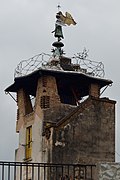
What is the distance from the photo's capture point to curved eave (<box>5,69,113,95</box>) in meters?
35.9

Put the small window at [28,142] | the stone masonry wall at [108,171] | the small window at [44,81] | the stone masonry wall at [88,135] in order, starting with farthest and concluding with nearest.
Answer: the small window at [28,142] < the small window at [44,81] < the stone masonry wall at [88,135] < the stone masonry wall at [108,171]

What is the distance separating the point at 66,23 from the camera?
38781 mm

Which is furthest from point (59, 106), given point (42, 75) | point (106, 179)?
point (106, 179)

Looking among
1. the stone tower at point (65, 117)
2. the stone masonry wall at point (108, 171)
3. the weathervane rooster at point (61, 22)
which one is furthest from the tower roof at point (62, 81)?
the stone masonry wall at point (108, 171)

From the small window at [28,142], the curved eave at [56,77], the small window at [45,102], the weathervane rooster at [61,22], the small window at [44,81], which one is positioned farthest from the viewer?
the weathervane rooster at [61,22]

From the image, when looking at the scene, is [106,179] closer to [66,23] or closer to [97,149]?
[97,149]

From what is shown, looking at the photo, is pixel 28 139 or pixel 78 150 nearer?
pixel 78 150

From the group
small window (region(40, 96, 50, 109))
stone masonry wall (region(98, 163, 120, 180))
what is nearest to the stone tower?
small window (region(40, 96, 50, 109))

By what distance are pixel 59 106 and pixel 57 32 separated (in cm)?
547

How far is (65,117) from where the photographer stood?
3544cm

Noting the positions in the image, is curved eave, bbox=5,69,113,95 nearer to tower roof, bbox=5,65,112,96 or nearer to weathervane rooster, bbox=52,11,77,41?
tower roof, bbox=5,65,112,96

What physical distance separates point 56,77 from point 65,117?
8.96ft

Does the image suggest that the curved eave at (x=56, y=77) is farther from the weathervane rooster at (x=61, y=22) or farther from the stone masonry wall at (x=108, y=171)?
the stone masonry wall at (x=108, y=171)

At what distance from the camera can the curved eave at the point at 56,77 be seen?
3591 cm
